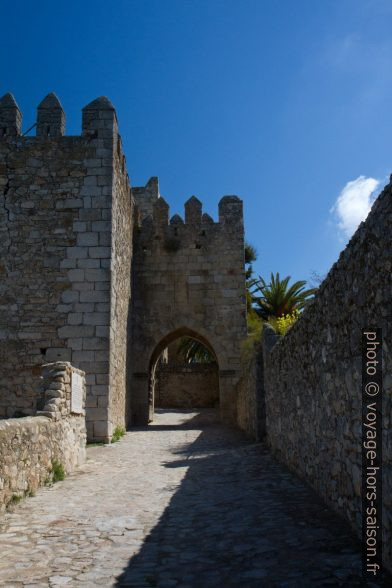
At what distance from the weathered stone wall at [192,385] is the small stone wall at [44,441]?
14.2m

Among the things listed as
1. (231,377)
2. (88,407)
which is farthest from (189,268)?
(88,407)

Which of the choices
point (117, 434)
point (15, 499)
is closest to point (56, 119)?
point (117, 434)

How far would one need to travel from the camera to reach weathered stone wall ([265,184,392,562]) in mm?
2711

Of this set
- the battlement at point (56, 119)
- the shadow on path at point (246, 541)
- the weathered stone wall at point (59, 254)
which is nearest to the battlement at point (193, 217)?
the weathered stone wall at point (59, 254)

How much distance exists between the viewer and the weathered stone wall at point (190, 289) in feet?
47.5

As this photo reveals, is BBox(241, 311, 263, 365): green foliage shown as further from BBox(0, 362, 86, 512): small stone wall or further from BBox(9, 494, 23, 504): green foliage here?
BBox(9, 494, 23, 504): green foliage

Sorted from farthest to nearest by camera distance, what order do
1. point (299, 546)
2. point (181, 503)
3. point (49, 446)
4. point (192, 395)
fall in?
1. point (192, 395)
2. point (49, 446)
3. point (181, 503)
4. point (299, 546)

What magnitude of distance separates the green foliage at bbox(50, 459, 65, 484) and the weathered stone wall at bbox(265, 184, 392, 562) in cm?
264

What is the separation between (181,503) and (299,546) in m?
1.73

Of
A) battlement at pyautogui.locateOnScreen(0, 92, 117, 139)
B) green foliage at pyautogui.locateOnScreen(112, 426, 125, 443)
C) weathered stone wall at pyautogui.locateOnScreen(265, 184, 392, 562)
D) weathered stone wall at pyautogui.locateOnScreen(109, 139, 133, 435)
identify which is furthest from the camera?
battlement at pyautogui.locateOnScreen(0, 92, 117, 139)

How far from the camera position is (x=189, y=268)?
15031 millimetres

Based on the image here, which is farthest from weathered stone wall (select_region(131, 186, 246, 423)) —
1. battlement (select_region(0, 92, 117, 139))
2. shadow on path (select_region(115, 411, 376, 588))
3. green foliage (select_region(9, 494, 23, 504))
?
green foliage (select_region(9, 494, 23, 504))

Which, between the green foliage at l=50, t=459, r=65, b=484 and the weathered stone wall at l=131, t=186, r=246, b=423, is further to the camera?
the weathered stone wall at l=131, t=186, r=246, b=423

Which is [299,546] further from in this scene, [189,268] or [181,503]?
[189,268]
